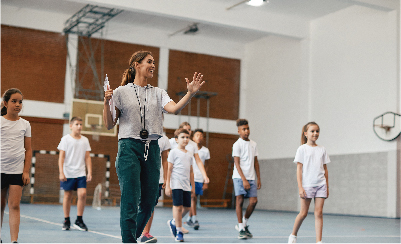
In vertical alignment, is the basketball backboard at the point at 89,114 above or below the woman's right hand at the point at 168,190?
above

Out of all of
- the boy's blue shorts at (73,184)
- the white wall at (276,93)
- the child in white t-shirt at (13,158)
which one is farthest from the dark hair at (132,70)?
the white wall at (276,93)

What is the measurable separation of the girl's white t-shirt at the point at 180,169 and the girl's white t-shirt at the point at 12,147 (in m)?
2.40

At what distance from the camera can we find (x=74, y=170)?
7.32 metres

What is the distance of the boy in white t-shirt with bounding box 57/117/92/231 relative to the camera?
720cm

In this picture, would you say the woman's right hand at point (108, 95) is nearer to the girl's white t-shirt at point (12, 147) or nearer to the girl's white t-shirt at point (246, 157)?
the girl's white t-shirt at point (12, 147)

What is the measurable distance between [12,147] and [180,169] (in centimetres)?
259

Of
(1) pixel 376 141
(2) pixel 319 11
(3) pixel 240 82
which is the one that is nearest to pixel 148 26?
(3) pixel 240 82

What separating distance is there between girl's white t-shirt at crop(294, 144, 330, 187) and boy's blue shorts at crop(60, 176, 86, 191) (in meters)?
3.51

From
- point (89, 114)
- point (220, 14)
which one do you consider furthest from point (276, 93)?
point (89, 114)

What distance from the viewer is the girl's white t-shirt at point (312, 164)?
5641 millimetres

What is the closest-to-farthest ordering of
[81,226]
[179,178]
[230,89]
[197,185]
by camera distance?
1. [179,178]
2. [81,226]
3. [197,185]
4. [230,89]

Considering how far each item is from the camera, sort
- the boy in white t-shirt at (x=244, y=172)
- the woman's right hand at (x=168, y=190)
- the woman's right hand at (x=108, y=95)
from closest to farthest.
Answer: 1. the woman's right hand at (x=108, y=95)
2. the woman's right hand at (x=168, y=190)
3. the boy in white t-shirt at (x=244, y=172)

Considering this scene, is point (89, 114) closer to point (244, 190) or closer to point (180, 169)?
point (244, 190)

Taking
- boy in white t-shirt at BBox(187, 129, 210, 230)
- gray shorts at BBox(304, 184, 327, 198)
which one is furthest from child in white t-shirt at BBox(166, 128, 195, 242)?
gray shorts at BBox(304, 184, 327, 198)
